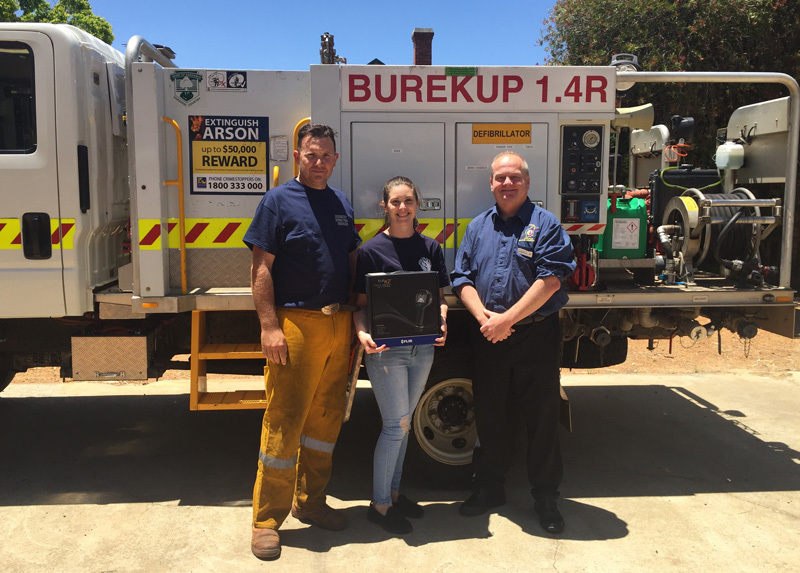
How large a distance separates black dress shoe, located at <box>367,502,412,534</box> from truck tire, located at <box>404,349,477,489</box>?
23.5 inches

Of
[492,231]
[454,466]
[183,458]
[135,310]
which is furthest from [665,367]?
[135,310]

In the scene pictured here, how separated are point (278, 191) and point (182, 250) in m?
1.02

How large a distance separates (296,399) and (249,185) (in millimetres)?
1464

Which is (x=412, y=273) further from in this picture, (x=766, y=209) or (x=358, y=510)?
(x=766, y=209)

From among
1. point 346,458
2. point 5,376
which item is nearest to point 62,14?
point 5,376

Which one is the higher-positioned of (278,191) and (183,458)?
(278,191)

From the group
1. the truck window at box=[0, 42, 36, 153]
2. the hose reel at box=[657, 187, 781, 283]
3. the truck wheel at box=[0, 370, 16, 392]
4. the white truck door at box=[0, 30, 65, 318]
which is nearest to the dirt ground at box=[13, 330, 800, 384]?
the truck wheel at box=[0, 370, 16, 392]

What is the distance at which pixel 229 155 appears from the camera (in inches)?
164

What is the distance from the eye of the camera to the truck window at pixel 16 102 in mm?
3977

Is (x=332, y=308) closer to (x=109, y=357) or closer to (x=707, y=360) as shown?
(x=109, y=357)

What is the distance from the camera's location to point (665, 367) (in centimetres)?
805

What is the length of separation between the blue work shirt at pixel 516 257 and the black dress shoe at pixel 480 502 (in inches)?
46.1

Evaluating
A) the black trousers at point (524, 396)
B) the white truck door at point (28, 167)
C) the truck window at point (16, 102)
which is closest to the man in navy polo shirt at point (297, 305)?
the black trousers at point (524, 396)

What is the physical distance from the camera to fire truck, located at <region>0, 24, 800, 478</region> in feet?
13.2
